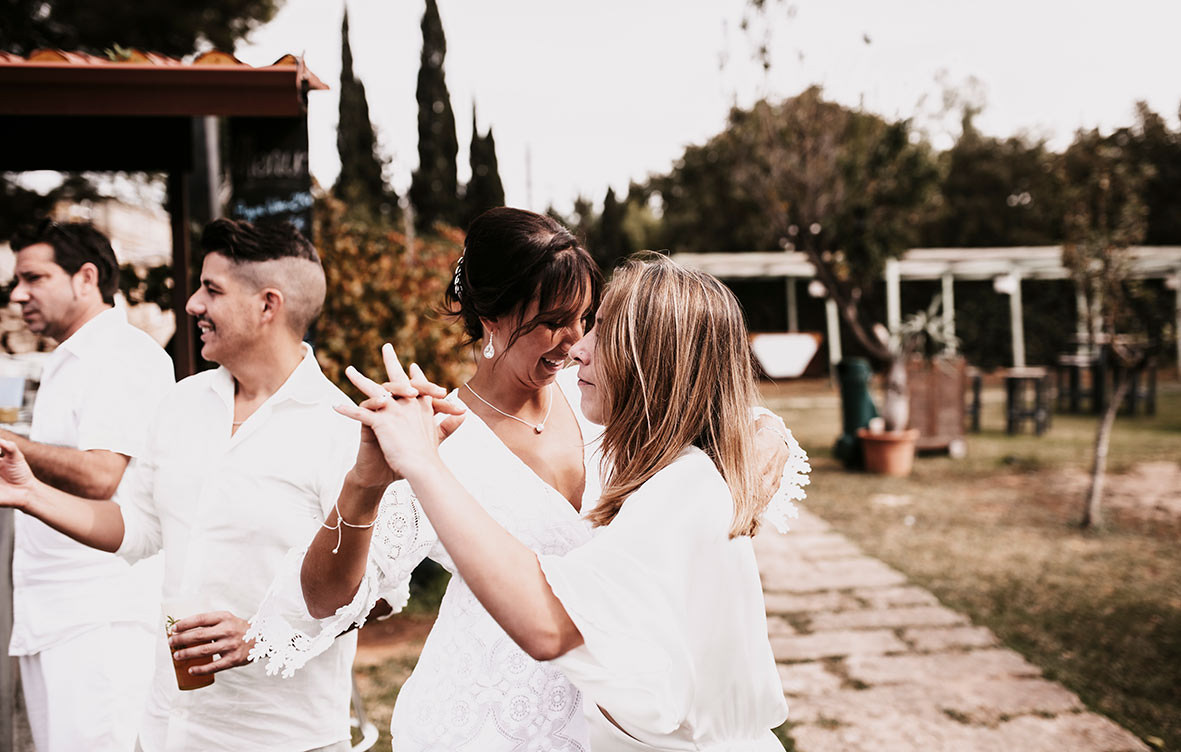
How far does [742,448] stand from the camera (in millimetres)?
1407

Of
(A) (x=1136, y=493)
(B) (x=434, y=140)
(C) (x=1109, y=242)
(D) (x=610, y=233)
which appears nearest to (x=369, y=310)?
(C) (x=1109, y=242)

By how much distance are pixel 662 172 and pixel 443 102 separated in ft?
33.5

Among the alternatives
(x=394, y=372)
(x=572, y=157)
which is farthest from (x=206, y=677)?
(x=572, y=157)

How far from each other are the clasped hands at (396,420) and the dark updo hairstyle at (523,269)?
422 mm

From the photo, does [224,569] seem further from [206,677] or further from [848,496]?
[848,496]

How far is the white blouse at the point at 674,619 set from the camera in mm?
1229

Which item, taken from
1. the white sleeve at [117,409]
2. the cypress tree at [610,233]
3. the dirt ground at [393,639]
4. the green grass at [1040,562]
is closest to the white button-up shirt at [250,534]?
the white sleeve at [117,409]

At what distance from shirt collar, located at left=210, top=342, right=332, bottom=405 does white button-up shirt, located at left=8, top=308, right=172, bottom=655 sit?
1.42 feet

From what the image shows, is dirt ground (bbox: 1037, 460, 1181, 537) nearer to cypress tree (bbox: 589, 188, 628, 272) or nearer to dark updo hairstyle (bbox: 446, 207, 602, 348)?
dark updo hairstyle (bbox: 446, 207, 602, 348)

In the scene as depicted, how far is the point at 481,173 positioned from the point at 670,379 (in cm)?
2594

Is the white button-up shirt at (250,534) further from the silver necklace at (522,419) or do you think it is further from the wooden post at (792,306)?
the wooden post at (792,306)

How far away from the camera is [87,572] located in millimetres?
2484

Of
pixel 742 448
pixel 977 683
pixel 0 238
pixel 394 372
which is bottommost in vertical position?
pixel 977 683

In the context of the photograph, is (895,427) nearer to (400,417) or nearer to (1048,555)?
(1048,555)
